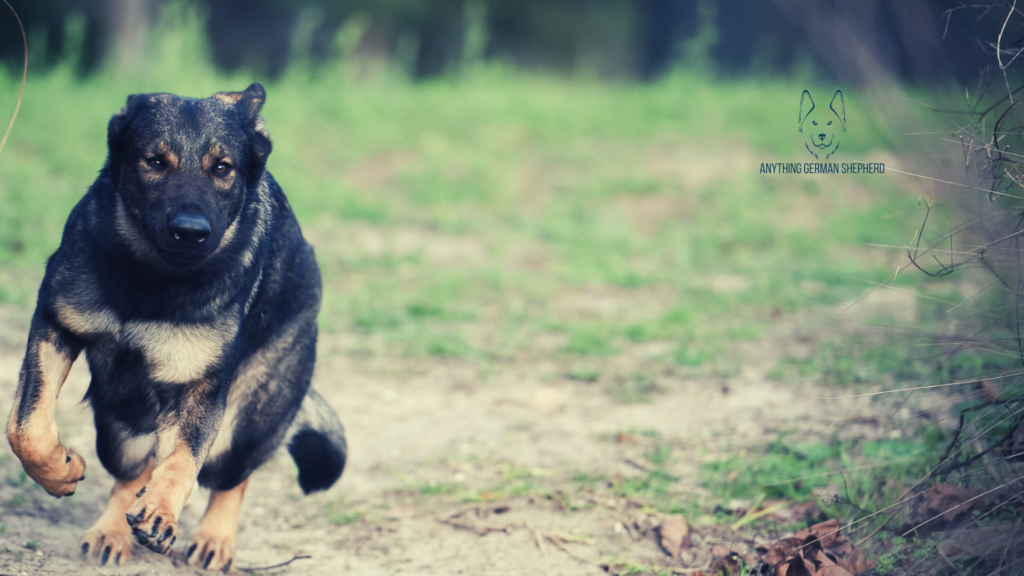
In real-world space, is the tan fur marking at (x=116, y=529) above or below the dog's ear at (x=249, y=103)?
below

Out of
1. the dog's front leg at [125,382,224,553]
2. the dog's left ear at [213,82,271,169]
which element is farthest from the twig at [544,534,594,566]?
the dog's left ear at [213,82,271,169]

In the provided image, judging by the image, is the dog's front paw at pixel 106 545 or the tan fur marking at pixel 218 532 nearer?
the dog's front paw at pixel 106 545

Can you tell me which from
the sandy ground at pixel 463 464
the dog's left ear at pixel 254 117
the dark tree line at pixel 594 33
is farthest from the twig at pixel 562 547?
the dark tree line at pixel 594 33

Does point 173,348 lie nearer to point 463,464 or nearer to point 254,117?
point 254,117

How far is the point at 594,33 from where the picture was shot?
92.4 feet

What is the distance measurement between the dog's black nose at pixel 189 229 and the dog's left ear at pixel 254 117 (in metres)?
0.52

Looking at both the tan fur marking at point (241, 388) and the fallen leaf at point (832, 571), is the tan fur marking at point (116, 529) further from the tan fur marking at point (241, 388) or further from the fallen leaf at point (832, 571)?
the fallen leaf at point (832, 571)

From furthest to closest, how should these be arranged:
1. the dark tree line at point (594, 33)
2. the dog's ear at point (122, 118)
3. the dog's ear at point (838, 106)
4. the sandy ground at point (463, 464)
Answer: the dog's ear at point (838, 106) < the sandy ground at point (463, 464) < the dog's ear at point (122, 118) < the dark tree line at point (594, 33)

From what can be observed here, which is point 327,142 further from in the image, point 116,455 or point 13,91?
point 116,455

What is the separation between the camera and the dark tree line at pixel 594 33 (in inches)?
93.0

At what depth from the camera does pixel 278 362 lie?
10.8 ft

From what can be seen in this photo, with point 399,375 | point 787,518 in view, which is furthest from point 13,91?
point 787,518

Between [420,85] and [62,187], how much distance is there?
579 cm

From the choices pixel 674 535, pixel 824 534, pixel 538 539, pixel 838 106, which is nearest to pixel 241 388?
pixel 538 539
